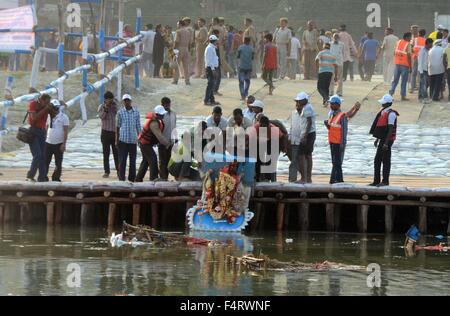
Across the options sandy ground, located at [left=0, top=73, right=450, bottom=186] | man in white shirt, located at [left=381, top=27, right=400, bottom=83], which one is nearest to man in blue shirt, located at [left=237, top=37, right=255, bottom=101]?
sandy ground, located at [left=0, top=73, right=450, bottom=186]

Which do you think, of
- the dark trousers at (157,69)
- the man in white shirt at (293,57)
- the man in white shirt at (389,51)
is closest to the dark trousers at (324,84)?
the man in white shirt at (389,51)

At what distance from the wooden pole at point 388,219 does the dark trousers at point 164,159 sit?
12.1 feet

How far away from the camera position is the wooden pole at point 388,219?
71.8ft

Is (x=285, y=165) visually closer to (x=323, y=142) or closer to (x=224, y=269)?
(x=323, y=142)

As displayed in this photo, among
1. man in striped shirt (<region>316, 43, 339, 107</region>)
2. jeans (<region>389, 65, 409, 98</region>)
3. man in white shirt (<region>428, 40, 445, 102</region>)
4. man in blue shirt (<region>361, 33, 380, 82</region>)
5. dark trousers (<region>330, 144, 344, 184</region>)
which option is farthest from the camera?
man in blue shirt (<region>361, 33, 380, 82</region>)

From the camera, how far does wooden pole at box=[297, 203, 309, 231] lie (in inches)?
868

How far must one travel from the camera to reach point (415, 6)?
46.3m

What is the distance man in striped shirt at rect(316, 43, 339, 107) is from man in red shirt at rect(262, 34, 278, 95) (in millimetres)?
1426

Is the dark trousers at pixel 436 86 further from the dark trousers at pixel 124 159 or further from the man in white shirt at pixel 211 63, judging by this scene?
the dark trousers at pixel 124 159

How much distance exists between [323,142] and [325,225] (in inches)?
245

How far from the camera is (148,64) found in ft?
119

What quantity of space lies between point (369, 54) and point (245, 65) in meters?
6.99

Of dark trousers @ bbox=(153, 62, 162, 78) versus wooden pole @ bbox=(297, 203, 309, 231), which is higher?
dark trousers @ bbox=(153, 62, 162, 78)

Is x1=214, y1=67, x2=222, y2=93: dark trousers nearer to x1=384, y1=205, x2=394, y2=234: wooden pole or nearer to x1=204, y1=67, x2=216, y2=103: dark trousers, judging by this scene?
x1=204, y1=67, x2=216, y2=103: dark trousers
